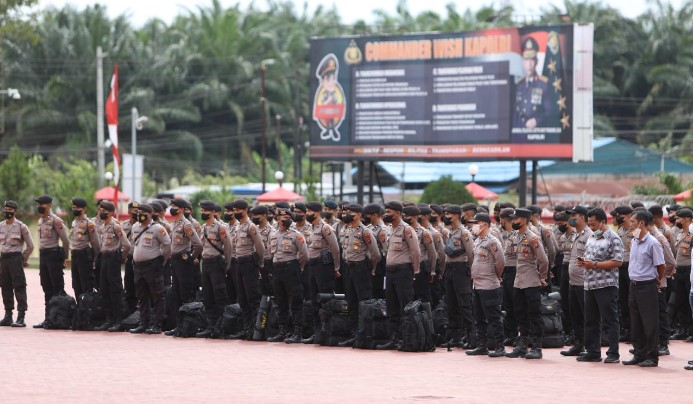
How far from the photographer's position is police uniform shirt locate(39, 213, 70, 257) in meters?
18.9

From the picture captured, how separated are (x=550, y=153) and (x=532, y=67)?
7.17 feet

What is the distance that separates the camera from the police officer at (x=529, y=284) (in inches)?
612

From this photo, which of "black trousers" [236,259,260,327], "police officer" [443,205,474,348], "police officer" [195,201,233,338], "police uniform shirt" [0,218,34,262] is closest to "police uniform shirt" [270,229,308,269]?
"black trousers" [236,259,260,327]

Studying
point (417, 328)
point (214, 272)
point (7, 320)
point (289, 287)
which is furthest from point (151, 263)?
point (417, 328)

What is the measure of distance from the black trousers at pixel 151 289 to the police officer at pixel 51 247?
55.7 inches

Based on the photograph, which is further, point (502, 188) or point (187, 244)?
point (502, 188)

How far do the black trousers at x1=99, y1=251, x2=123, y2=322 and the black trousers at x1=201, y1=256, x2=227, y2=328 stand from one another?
1.38 meters

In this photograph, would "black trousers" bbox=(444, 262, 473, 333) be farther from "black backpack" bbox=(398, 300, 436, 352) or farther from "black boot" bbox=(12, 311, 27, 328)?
"black boot" bbox=(12, 311, 27, 328)

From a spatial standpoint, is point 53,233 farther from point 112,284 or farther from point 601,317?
point 601,317

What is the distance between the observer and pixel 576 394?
487 inches

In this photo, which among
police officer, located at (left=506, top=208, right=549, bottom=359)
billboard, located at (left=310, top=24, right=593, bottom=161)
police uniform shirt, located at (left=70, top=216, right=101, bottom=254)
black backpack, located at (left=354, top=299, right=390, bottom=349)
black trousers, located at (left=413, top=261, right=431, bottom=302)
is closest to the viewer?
police officer, located at (left=506, top=208, right=549, bottom=359)

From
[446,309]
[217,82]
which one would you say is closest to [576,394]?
[446,309]

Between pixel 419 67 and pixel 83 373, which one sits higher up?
pixel 419 67

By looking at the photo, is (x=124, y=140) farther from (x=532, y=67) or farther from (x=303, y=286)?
(x=303, y=286)
